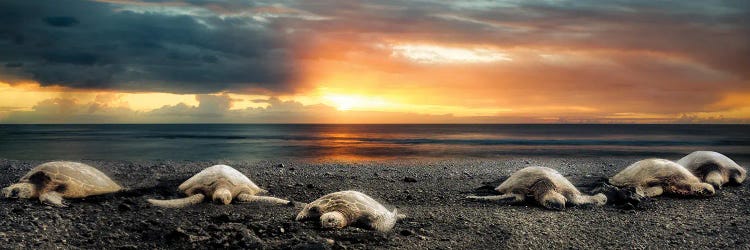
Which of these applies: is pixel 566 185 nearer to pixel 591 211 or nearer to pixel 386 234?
pixel 591 211

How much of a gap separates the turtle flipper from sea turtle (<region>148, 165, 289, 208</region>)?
2.27m

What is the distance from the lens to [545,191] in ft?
49.1

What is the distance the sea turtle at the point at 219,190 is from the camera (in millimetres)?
14352

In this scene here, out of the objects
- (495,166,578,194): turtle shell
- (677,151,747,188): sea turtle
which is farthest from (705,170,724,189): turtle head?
(495,166,578,194): turtle shell

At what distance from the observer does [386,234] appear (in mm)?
11133

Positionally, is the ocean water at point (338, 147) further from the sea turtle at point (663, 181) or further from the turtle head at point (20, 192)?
the turtle head at point (20, 192)

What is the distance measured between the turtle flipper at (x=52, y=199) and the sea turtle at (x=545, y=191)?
11811mm

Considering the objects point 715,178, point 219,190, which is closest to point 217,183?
point 219,190

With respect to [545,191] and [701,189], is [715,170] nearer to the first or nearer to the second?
[701,189]

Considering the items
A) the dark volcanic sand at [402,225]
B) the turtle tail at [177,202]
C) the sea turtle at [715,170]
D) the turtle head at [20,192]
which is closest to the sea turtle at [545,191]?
the dark volcanic sand at [402,225]

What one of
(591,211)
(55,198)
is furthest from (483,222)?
(55,198)

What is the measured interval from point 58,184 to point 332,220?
9186 mm

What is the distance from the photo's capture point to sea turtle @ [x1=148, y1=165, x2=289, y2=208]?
47.1ft

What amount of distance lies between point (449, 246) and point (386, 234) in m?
1.45
